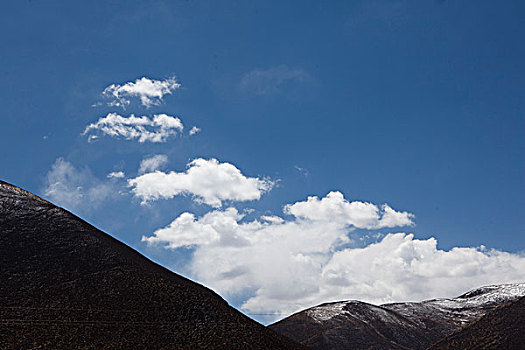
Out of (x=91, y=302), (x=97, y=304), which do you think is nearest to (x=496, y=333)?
(x=97, y=304)

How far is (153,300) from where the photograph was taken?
181ft

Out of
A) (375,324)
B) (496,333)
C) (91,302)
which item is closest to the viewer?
(91,302)

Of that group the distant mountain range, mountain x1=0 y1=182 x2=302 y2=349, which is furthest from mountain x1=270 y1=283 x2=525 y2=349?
mountain x1=0 y1=182 x2=302 y2=349

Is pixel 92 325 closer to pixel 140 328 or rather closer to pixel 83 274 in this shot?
pixel 140 328

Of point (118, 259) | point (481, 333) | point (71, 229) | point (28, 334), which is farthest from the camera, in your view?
point (481, 333)

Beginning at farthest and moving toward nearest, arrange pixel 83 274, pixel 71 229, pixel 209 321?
pixel 71 229 < pixel 83 274 < pixel 209 321

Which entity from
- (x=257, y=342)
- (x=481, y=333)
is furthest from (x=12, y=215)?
(x=481, y=333)

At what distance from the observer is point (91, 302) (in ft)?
174

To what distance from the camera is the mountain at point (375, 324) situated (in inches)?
4372

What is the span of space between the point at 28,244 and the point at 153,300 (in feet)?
68.0

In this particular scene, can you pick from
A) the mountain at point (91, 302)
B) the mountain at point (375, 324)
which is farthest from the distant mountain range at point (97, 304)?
the mountain at point (375, 324)

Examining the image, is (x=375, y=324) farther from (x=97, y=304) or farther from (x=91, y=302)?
(x=91, y=302)

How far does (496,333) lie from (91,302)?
5870cm

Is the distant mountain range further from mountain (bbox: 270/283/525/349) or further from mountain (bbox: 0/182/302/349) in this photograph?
mountain (bbox: 270/283/525/349)
